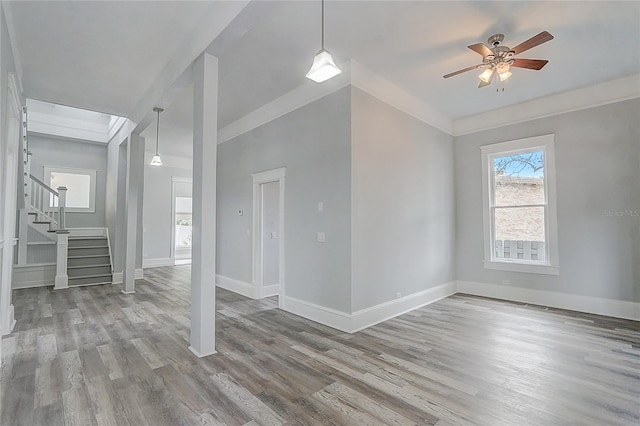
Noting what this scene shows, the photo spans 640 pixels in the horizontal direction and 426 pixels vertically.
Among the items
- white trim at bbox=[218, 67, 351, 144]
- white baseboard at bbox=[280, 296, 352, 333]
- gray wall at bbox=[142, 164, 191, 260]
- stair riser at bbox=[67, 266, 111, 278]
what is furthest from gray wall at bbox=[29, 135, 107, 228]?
white baseboard at bbox=[280, 296, 352, 333]

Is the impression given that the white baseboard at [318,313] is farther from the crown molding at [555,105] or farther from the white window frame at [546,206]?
the crown molding at [555,105]

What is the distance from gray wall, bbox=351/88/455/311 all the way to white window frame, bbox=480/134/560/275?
61 centimetres

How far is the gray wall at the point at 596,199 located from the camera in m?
4.23

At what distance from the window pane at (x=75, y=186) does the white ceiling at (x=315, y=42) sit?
364cm

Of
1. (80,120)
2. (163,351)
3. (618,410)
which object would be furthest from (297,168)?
(80,120)

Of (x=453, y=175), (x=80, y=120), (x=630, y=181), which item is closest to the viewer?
(x=630, y=181)

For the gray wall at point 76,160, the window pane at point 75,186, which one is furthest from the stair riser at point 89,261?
the window pane at point 75,186

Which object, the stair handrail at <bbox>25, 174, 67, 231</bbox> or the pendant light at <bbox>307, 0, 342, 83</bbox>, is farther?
the stair handrail at <bbox>25, 174, 67, 231</bbox>

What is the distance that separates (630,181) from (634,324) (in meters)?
1.92

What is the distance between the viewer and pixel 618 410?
2.18m

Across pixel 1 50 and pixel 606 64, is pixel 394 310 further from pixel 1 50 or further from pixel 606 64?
pixel 1 50

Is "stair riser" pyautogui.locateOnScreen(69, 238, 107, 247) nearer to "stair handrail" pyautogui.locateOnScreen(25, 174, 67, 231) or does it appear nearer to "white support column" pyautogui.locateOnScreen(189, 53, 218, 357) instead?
"stair handrail" pyautogui.locateOnScreen(25, 174, 67, 231)

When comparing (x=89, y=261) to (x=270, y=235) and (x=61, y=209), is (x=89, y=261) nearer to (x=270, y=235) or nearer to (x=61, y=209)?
(x=61, y=209)

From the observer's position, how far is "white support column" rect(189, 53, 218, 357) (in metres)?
3.01
